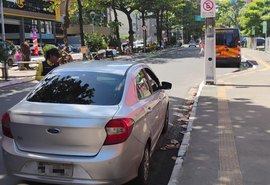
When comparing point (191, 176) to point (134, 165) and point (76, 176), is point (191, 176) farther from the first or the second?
point (76, 176)

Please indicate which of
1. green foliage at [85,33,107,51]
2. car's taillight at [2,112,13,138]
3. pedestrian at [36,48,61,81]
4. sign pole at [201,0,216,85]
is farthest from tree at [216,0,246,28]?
car's taillight at [2,112,13,138]

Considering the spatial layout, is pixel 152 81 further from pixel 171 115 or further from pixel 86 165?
pixel 171 115

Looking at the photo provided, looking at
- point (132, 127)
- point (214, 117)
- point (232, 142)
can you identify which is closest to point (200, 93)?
point (214, 117)

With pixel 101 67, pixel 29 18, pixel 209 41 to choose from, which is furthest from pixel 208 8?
pixel 29 18

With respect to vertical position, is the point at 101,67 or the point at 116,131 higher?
the point at 101,67

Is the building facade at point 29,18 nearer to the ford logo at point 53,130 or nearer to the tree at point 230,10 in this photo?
the ford logo at point 53,130

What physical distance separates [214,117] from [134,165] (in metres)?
4.77

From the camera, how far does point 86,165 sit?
4.35 metres

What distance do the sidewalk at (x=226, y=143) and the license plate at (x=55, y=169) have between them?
133cm

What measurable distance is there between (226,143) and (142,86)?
2.08m

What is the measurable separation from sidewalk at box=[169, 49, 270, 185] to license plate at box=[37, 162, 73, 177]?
1.33 m

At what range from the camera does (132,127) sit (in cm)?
463

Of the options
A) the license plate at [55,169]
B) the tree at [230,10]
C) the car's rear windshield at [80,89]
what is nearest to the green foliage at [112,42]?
the car's rear windshield at [80,89]

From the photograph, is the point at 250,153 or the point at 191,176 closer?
the point at 191,176
